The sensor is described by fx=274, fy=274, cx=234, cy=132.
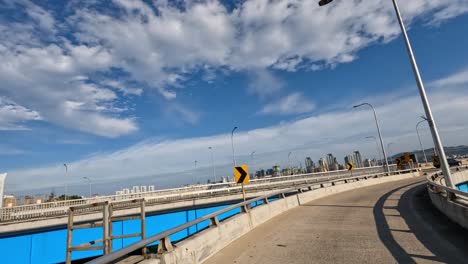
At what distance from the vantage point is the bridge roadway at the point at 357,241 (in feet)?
18.7

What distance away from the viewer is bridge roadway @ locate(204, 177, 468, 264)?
5715 mm

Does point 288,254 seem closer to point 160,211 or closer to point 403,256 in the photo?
point 403,256

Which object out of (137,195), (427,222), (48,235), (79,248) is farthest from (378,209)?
(137,195)

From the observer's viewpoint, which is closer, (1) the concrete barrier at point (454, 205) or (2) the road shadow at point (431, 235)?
(2) the road shadow at point (431, 235)

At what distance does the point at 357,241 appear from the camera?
7.02 meters

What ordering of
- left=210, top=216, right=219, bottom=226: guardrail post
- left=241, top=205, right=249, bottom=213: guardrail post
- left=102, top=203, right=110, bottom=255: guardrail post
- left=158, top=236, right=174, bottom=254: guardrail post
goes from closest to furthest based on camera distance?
left=158, top=236, right=174, bottom=254: guardrail post → left=102, top=203, right=110, bottom=255: guardrail post → left=210, top=216, right=219, bottom=226: guardrail post → left=241, top=205, right=249, bottom=213: guardrail post

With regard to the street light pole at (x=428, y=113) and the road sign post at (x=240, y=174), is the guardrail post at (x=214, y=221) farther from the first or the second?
the street light pole at (x=428, y=113)

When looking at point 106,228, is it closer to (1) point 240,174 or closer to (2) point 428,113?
(1) point 240,174

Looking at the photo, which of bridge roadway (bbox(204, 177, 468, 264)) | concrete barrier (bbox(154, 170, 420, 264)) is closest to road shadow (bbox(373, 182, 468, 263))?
bridge roadway (bbox(204, 177, 468, 264))

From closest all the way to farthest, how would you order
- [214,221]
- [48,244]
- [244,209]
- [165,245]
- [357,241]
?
[165,245] < [357,241] < [214,221] < [244,209] < [48,244]

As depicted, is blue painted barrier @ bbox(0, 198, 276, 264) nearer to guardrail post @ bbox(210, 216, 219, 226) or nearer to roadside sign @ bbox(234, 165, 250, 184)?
roadside sign @ bbox(234, 165, 250, 184)

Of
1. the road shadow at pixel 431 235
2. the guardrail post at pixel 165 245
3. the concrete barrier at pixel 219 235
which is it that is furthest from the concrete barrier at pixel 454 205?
the guardrail post at pixel 165 245

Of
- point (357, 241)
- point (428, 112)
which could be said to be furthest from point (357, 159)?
point (357, 241)

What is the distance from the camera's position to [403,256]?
5.53 metres
